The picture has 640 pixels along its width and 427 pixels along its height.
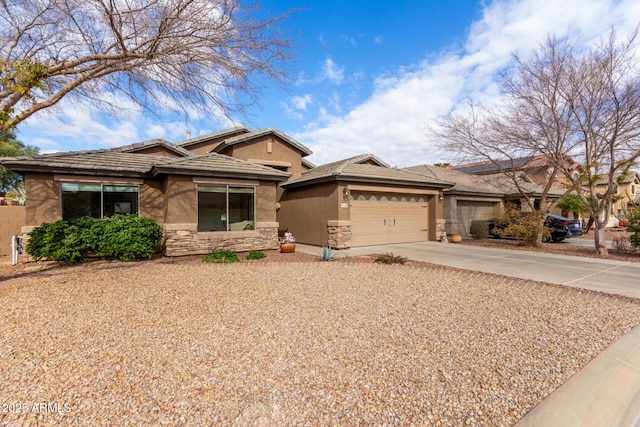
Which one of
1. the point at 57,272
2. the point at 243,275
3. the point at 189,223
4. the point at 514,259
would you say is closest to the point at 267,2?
the point at 243,275

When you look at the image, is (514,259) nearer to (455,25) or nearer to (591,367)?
(591,367)

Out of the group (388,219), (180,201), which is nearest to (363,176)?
(388,219)

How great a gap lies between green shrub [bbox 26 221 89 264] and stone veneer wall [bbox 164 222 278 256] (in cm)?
236

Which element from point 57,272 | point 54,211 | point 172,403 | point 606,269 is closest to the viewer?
point 172,403

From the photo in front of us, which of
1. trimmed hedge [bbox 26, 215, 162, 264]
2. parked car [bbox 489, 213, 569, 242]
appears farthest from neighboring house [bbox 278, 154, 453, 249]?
trimmed hedge [bbox 26, 215, 162, 264]

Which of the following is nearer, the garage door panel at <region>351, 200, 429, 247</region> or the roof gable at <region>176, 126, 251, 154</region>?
the garage door panel at <region>351, 200, 429, 247</region>

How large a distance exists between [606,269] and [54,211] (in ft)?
56.2

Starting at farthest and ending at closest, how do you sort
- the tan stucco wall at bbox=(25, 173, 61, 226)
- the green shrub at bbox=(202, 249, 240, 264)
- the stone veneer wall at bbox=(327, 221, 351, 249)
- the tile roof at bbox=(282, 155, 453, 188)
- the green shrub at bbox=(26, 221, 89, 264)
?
the tile roof at bbox=(282, 155, 453, 188) → the stone veneer wall at bbox=(327, 221, 351, 249) → the tan stucco wall at bbox=(25, 173, 61, 226) → the green shrub at bbox=(202, 249, 240, 264) → the green shrub at bbox=(26, 221, 89, 264)

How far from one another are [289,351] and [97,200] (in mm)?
10527

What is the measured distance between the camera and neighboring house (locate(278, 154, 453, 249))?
12539 mm

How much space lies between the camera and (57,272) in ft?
25.5

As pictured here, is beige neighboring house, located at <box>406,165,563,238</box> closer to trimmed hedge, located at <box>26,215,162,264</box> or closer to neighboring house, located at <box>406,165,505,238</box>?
neighboring house, located at <box>406,165,505,238</box>

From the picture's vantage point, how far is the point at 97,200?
10.7 meters

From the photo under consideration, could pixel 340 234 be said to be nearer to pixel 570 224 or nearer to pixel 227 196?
pixel 227 196
